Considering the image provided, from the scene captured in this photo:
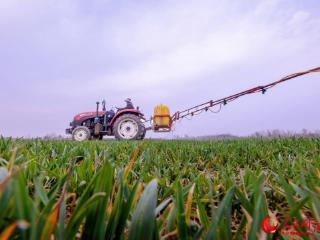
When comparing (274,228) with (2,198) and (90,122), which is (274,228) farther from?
(90,122)

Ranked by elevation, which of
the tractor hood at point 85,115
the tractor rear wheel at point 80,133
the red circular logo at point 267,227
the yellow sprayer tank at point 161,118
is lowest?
the red circular logo at point 267,227

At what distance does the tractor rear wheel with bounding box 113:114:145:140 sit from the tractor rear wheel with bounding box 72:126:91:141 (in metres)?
1.06

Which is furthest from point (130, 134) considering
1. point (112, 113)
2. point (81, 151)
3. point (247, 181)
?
point (247, 181)

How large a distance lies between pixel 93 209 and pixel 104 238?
62 millimetres

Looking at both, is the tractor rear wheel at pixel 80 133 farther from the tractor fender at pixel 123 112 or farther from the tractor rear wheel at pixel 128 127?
the tractor rear wheel at pixel 128 127

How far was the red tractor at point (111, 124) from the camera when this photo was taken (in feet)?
34.5

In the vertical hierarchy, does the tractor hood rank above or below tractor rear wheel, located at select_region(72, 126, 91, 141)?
above

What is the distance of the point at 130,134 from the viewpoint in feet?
34.6

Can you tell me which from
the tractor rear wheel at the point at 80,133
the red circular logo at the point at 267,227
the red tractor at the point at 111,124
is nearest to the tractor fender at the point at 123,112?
the red tractor at the point at 111,124

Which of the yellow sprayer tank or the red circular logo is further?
the yellow sprayer tank

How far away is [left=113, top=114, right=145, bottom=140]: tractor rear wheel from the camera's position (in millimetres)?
10430

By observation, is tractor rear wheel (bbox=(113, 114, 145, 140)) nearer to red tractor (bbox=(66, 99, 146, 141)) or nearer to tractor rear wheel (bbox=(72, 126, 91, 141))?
red tractor (bbox=(66, 99, 146, 141))

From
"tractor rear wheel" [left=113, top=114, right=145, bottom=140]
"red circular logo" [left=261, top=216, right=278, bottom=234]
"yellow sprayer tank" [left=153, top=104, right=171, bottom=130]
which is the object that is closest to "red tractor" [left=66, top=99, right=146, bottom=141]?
"tractor rear wheel" [left=113, top=114, right=145, bottom=140]

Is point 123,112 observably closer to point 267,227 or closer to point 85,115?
point 85,115
